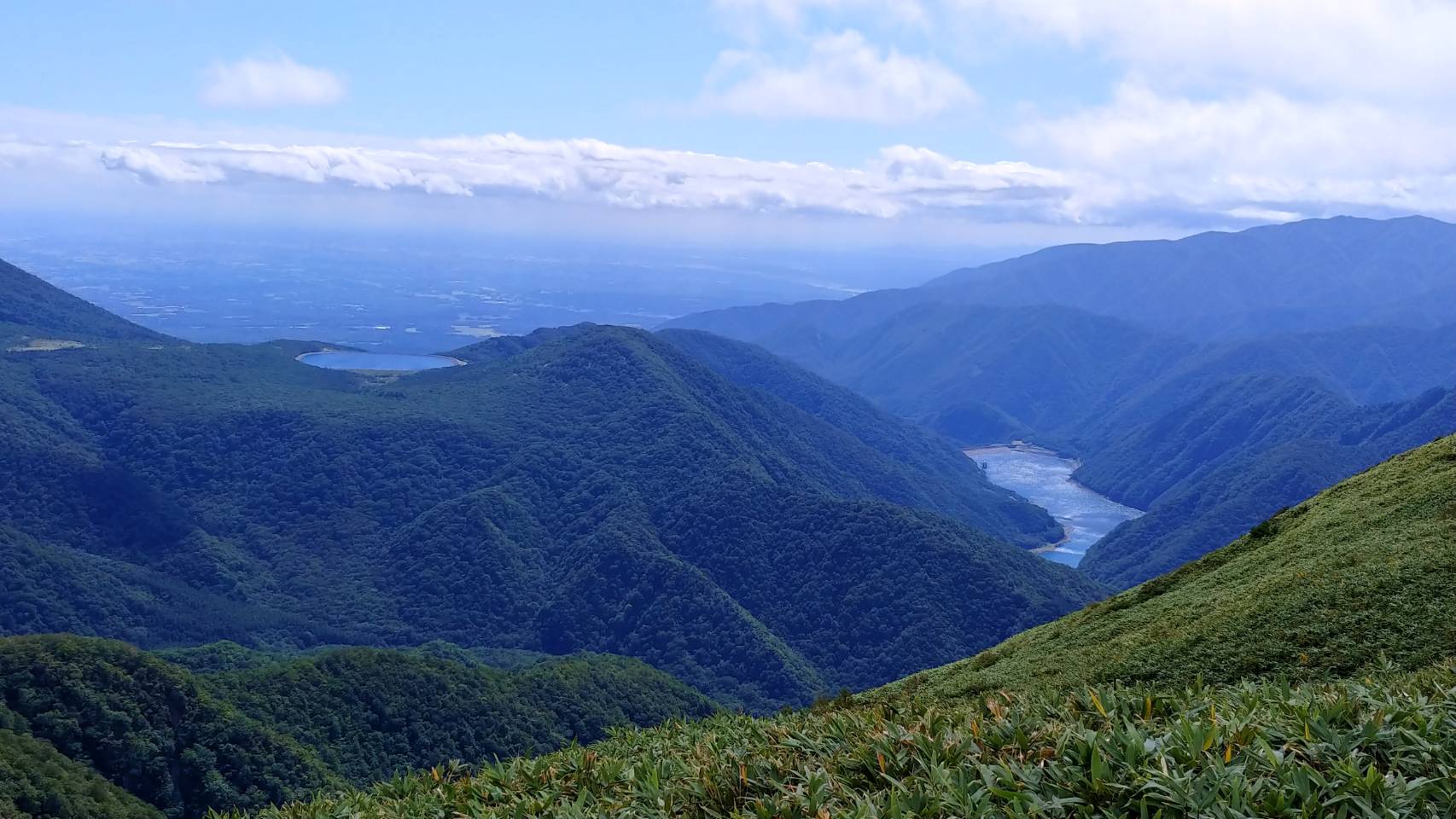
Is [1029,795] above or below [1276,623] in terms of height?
above

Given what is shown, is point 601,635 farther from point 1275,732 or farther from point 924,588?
point 1275,732

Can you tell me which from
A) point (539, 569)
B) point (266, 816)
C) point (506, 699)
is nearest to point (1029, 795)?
point (266, 816)

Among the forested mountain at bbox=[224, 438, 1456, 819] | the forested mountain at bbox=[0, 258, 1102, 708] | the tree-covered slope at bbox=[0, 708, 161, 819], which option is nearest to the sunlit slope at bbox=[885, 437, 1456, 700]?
the forested mountain at bbox=[224, 438, 1456, 819]

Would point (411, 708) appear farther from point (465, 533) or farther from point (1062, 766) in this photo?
point (465, 533)

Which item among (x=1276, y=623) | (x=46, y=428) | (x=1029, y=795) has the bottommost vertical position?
(x=46, y=428)

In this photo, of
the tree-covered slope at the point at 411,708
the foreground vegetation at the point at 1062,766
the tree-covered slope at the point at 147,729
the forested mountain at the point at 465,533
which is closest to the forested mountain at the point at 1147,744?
the foreground vegetation at the point at 1062,766

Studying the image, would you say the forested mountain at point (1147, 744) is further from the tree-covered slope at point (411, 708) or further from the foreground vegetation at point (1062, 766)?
the tree-covered slope at point (411, 708)
